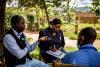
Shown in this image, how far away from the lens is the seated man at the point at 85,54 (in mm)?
4824

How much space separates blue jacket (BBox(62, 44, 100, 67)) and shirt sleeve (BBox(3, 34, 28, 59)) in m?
1.60

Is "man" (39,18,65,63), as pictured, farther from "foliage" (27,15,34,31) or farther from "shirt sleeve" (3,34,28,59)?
"foliage" (27,15,34,31)

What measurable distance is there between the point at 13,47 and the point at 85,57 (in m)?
1.84

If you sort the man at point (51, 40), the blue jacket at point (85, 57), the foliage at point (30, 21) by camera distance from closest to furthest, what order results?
1. the blue jacket at point (85, 57)
2. the man at point (51, 40)
3. the foliage at point (30, 21)

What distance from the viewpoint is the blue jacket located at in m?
4.82

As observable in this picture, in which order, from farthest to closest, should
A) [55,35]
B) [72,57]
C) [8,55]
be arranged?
[55,35]
[8,55]
[72,57]

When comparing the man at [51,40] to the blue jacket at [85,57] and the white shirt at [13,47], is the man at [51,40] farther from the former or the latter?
the blue jacket at [85,57]

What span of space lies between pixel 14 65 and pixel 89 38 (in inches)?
75.9

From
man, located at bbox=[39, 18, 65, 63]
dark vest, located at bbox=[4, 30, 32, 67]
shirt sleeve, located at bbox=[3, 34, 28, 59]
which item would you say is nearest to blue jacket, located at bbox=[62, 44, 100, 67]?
shirt sleeve, located at bbox=[3, 34, 28, 59]

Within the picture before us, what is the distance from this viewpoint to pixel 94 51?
4.93 metres

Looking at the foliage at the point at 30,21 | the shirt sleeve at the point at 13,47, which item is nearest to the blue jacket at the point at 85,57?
the shirt sleeve at the point at 13,47

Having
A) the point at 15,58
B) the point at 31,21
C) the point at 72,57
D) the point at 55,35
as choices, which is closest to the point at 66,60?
the point at 72,57

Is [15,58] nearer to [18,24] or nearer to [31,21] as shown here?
[18,24]

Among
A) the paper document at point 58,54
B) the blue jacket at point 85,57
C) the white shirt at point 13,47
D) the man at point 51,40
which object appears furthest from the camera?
the man at point 51,40
